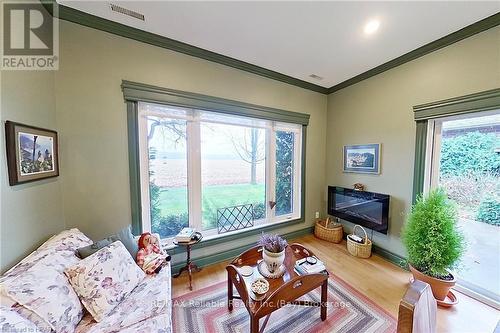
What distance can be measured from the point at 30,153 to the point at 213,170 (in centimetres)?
169

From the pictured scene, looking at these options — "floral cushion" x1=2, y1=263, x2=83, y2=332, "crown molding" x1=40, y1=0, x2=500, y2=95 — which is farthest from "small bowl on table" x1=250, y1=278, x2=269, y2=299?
"crown molding" x1=40, y1=0, x2=500, y2=95

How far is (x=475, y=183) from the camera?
2.03m

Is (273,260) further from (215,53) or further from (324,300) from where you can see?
(215,53)

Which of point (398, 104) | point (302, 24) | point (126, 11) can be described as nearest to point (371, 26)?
point (302, 24)

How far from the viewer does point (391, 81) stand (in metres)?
2.62

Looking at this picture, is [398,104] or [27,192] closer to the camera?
[27,192]

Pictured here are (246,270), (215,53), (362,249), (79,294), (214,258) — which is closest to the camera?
(79,294)

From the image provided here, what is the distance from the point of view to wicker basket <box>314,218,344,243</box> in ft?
10.6

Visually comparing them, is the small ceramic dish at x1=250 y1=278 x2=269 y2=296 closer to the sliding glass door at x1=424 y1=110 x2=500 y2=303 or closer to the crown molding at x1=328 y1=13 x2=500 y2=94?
the sliding glass door at x1=424 y1=110 x2=500 y2=303

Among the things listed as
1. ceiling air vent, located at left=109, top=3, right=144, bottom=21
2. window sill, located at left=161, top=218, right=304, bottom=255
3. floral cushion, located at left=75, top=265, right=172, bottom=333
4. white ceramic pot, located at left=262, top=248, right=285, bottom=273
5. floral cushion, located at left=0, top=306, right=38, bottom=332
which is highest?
ceiling air vent, located at left=109, top=3, right=144, bottom=21

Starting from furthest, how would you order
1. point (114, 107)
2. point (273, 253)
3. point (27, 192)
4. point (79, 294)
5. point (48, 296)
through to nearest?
1. point (114, 107)
2. point (273, 253)
3. point (27, 192)
4. point (79, 294)
5. point (48, 296)

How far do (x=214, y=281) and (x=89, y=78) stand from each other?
252 cm

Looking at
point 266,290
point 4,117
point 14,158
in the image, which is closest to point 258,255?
point 266,290

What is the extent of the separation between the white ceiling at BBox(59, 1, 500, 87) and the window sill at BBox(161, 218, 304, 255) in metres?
2.41
